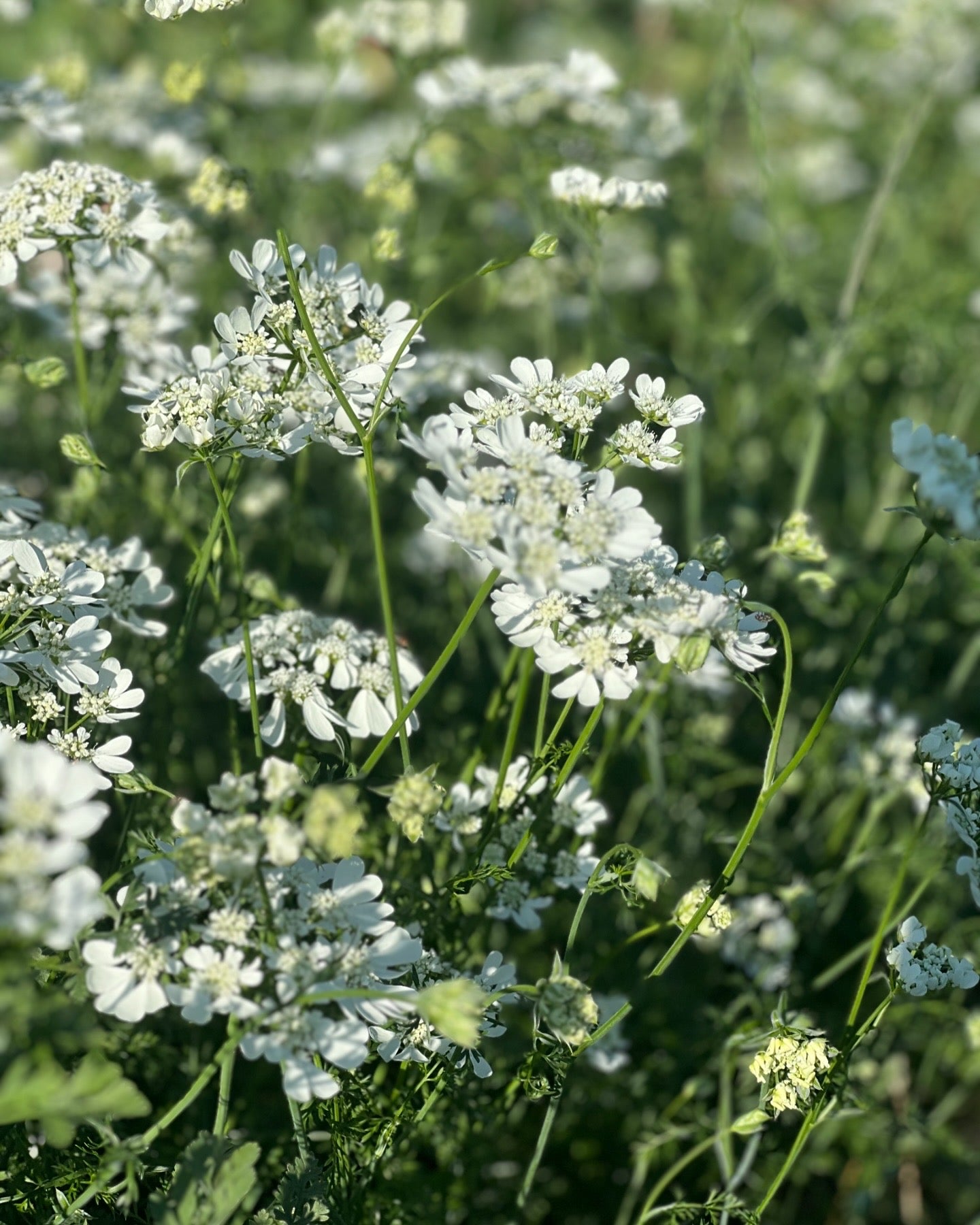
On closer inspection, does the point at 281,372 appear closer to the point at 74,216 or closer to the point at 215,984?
the point at 74,216

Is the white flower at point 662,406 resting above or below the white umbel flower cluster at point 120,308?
above

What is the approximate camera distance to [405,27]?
11.3ft

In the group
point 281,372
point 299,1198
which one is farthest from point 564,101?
point 299,1198

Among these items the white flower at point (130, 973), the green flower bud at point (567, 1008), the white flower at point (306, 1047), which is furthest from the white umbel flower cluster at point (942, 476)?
the white flower at point (130, 973)

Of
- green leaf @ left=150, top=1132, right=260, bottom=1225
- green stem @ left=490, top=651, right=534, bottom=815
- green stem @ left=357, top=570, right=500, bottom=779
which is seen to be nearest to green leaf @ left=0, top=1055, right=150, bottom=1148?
green leaf @ left=150, top=1132, right=260, bottom=1225

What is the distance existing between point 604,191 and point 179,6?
3.32 ft

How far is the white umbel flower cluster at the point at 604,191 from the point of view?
265 centimetres

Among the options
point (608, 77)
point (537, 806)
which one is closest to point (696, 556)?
point (537, 806)

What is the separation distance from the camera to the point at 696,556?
2211 millimetres

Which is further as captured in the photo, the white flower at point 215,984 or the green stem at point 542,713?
the green stem at point 542,713

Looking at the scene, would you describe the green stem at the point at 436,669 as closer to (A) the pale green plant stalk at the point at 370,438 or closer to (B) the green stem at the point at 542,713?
(A) the pale green plant stalk at the point at 370,438

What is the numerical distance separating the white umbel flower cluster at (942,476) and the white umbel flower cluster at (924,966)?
2.27 ft

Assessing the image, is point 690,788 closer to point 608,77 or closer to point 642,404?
point 642,404

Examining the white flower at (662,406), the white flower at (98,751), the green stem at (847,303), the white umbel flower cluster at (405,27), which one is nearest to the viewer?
the white flower at (98,751)
